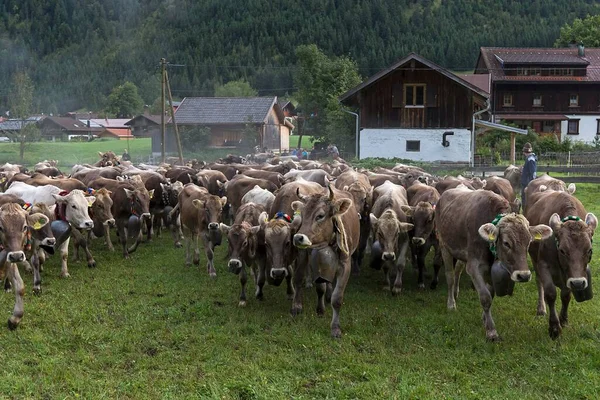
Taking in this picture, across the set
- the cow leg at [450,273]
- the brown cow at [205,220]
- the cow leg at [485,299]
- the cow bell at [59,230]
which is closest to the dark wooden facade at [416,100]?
the brown cow at [205,220]

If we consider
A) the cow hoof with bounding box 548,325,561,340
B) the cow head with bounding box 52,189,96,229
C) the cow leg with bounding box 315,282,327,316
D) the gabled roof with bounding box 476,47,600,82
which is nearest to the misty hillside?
the gabled roof with bounding box 476,47,600,82

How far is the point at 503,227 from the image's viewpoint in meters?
7.23

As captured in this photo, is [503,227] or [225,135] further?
[225,135]

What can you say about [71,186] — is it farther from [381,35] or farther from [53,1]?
[53,1]

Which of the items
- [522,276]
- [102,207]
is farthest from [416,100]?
[522,276]

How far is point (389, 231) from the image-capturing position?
9.64m

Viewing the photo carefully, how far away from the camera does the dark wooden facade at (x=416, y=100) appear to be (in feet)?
113

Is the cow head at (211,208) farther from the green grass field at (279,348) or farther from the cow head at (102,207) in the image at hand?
the cow head at (102,207)

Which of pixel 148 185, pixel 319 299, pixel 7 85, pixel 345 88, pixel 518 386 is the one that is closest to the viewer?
pixel 518 386

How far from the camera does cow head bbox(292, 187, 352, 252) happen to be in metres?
7.92

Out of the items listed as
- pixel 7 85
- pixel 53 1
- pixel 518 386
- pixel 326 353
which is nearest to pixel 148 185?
pixel 326 353

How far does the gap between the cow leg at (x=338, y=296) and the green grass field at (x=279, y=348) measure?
16cm

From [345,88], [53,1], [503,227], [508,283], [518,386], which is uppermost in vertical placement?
[53,1]

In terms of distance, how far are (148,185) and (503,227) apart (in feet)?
35.1
